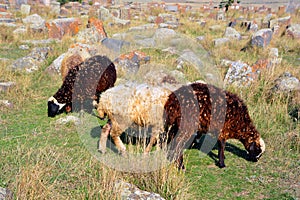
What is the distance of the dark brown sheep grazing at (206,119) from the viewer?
5.08m

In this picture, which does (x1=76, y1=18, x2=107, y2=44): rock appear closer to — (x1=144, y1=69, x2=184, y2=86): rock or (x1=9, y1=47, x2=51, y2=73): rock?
(x1=9, y1=47, x2=51, y2=73): rock

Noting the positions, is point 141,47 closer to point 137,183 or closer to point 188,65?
point 188,65

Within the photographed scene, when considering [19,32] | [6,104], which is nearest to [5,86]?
[6,104]

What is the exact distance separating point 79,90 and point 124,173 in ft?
10.9

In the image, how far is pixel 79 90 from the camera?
7.41 metres

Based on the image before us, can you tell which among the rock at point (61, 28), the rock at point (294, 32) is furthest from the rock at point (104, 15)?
the rock at point (294, 32)

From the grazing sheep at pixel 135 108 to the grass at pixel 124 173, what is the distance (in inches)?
27.2

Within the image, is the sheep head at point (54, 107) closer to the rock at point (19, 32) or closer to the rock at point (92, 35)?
the rock at point (92, 35)

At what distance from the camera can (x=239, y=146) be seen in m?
6.23

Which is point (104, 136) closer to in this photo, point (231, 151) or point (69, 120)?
point (69, 120)

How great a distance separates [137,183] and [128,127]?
1249 millimetres

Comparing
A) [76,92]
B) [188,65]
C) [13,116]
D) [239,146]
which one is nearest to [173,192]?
[239,146]

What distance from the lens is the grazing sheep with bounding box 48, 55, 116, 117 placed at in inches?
291

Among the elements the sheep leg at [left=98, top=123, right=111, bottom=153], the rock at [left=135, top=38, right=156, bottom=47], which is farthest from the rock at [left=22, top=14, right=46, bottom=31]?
the sheep leg at [left=98, top=123, right=111, bottom=153]
